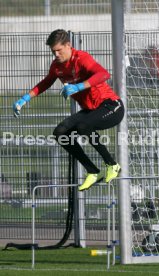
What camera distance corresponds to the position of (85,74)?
495 inches

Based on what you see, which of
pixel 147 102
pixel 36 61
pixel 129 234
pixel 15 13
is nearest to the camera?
pixel 129 234

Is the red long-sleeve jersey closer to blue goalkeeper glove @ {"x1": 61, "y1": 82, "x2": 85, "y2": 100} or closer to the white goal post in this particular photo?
blue goalkeeper glove @ {"x1": 61, "y1": 82, "x2": 85, "y2": 100}

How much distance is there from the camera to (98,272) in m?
12.3

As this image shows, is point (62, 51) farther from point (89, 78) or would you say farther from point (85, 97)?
point (85, 97)

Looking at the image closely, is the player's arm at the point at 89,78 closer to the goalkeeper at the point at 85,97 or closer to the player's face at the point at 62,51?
the goalkeeper at the point at 85,97

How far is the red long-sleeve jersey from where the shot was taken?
40.9ft

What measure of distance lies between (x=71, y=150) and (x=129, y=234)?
1.20 m

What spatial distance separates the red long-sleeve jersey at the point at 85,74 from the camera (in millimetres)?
12453

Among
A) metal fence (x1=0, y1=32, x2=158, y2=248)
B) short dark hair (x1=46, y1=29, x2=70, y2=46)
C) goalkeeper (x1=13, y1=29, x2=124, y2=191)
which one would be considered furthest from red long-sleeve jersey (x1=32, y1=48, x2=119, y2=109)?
metal fence (x1=0, y1=32, x2=158, y2=248)

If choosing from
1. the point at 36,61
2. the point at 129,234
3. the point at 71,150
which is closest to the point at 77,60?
the point at 71,150

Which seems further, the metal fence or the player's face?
the metal fence

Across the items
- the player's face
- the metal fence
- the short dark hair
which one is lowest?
the metal fence

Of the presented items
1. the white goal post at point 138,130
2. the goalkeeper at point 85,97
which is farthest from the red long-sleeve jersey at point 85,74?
the white goal post at point 138,130

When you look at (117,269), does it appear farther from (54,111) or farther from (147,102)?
(54,111)
